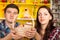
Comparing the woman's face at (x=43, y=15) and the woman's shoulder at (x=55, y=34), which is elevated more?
the woman's face at (x=43, y=15)

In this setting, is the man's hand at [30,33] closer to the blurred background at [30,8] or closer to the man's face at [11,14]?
the blurred background at [30,8]

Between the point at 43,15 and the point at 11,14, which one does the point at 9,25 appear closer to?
the point at 11,14

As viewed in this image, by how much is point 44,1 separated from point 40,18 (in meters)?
0.22

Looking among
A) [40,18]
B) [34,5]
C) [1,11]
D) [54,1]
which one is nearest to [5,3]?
[1,11]

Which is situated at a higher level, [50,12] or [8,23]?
[50,12]

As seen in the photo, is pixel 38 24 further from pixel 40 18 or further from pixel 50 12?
pixel 50 12

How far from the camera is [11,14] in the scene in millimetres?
1824

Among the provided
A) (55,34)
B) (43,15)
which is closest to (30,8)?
(43,15)

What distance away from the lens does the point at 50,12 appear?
1.89 m

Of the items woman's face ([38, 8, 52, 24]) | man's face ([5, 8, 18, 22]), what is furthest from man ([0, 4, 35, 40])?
woman's face ([38, 8, 52, 24])

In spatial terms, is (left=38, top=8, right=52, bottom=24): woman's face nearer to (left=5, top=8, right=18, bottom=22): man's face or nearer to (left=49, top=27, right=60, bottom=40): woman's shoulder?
(left=49, top=27, right=60, bottom=40): woman's shoulder

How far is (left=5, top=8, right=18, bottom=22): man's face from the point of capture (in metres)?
1.83

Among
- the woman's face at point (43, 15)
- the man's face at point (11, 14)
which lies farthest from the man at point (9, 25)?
the woman's face at point (43, 15)

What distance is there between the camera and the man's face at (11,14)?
183cm
